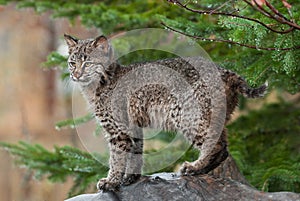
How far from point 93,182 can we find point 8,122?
25.7 feet

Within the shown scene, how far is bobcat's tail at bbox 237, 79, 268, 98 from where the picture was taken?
13.2 ft

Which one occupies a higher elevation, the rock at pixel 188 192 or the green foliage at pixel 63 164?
the rock at pixel 188 192

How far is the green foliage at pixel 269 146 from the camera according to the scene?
4883 mm

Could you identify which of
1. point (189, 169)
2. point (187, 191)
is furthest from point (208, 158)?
point (187, 191)

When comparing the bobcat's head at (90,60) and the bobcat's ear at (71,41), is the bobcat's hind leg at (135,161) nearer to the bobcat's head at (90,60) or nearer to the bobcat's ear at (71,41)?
the bobcat's head at (90,60)

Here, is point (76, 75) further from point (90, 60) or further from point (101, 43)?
point (101, 43)

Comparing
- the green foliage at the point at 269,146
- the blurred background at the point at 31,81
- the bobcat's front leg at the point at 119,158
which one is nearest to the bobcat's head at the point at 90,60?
the bobcat's front leg at the point at 119,158

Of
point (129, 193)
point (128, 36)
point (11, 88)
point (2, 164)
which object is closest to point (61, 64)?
point (128, 36)

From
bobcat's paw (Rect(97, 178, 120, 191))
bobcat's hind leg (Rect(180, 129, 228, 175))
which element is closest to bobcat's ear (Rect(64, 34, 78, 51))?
bobcat's paw (Rect(97, 178, 120, 191))

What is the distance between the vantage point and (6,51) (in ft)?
43.3

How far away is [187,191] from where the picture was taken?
398cm

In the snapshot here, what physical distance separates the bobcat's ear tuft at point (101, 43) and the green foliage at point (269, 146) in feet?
5.53

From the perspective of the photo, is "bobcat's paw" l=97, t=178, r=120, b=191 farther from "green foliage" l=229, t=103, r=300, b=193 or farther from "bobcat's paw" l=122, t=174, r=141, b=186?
"green foliage" l=229, t=103, r=300, b=193

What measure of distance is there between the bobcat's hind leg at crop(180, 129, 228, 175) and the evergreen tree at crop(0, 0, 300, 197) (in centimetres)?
48
